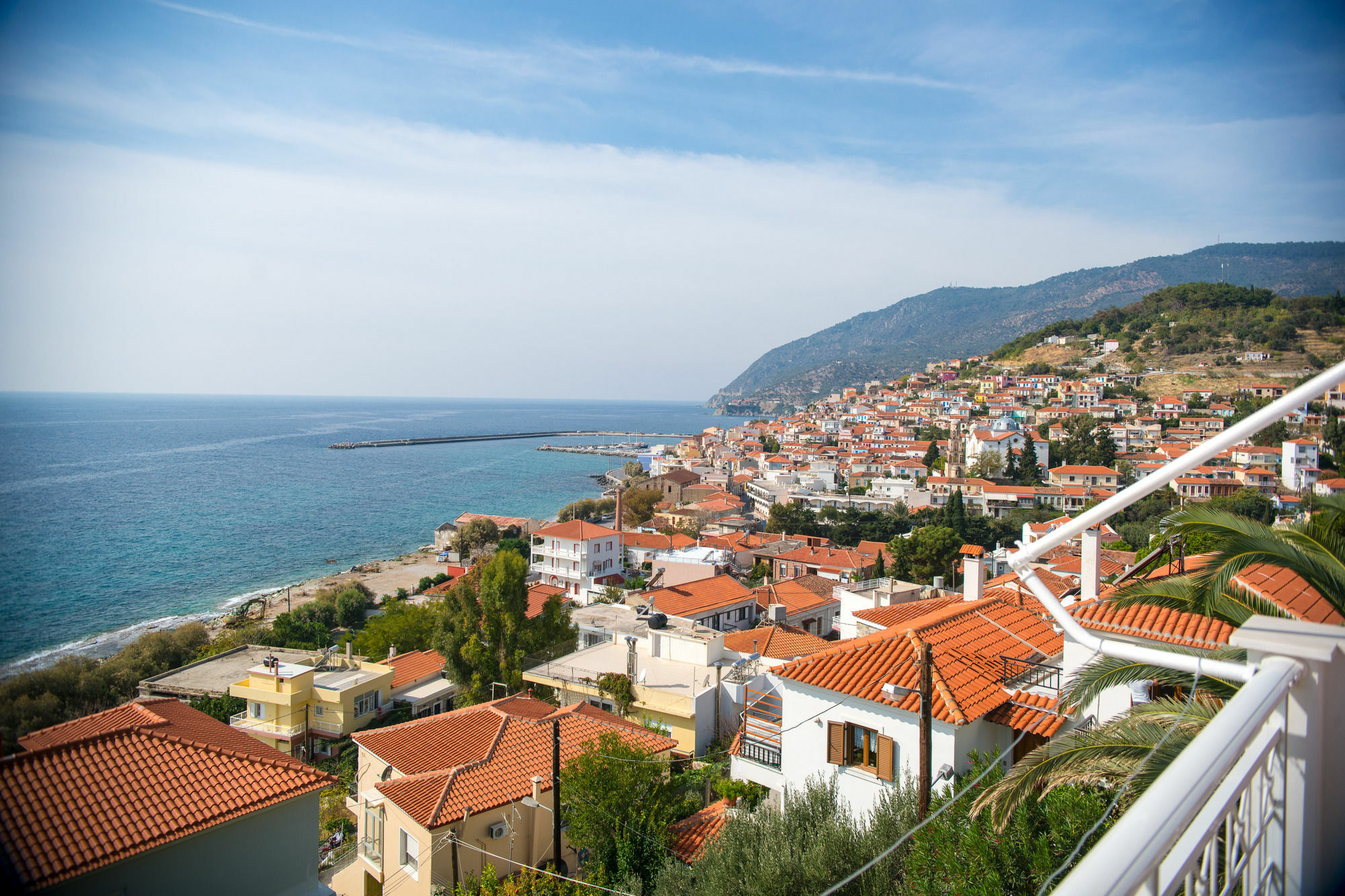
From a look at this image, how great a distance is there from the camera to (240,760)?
619 cm

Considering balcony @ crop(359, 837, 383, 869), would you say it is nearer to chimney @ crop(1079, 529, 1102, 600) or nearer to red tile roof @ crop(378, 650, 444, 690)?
red tile roof @ crop(378, 650, 444, 690)

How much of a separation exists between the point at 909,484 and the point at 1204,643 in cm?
4959

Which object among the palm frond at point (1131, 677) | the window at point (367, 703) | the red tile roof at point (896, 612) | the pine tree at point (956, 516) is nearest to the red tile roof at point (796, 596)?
the red tile roof at point (896, 612)

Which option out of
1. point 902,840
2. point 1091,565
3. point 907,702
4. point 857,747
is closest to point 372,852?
point 857,747

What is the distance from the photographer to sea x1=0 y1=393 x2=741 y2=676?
23.8 m

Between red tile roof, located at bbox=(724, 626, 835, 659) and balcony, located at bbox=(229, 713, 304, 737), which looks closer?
balcony, located at bbox=(229, 713, 304, 737)

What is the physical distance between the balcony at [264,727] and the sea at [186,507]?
382cm

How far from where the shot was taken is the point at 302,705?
51.1ft

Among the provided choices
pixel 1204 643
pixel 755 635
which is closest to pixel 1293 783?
pixel 1204 643

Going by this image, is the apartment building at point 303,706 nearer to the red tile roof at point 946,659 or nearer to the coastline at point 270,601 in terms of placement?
the coastline at point 270,601

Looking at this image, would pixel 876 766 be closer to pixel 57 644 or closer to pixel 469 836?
pixel 469 836

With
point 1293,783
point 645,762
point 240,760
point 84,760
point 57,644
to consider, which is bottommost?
point 57,644

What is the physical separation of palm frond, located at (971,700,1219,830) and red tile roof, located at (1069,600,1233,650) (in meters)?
1.90

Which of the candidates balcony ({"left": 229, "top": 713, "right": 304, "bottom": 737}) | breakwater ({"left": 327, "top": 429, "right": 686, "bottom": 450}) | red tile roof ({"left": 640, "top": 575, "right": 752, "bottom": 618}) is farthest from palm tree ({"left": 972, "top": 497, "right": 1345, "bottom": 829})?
breakwater ({"left": 327, "top": 429, "right": 686, "bottom": 450})
